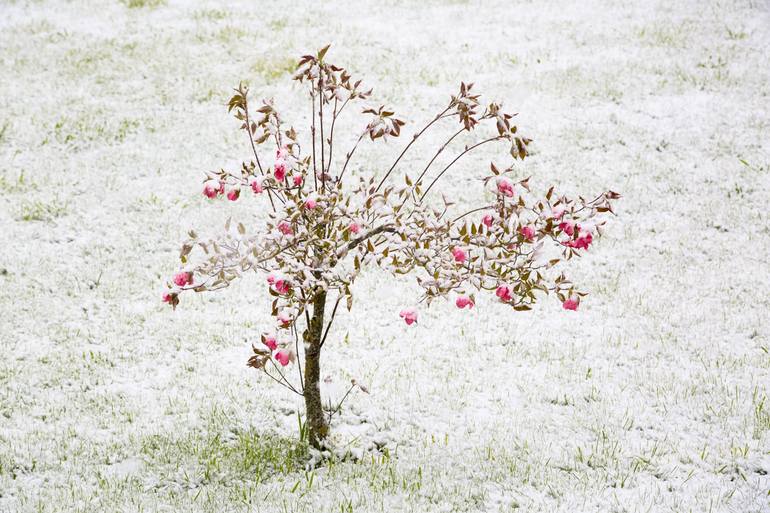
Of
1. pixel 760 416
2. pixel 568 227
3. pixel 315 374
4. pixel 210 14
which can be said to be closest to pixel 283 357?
pixel 315 374

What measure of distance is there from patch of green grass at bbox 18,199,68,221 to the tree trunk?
696 centimetres

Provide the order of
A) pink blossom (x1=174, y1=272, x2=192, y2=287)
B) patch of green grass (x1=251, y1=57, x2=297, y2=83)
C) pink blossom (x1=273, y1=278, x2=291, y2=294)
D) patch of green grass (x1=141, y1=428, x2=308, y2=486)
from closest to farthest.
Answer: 1. pink blossom (x1=174, y1=272, x2=192, y2=287)
2. pink blossom (x1=273, y1=278, x2=291, y2=294)
3. patch of green grass (x1=141, y1=428, x2=308, y2=486)
4. patch of green grass (x1=251, y1=57, x2=297, y2=83)

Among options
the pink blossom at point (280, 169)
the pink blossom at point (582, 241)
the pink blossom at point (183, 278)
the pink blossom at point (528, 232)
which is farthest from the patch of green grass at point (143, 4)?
the pink blossom at point (582, 241)

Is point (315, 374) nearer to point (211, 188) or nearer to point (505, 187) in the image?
point (211, 188)

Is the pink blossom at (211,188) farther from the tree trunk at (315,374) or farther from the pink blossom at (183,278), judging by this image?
the tree trunk at (315,374)

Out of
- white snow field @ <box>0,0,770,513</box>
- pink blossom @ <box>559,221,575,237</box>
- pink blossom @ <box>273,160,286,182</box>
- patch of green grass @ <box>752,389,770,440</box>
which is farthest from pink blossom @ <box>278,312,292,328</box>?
patch of green grass @ <box>752,389,770,440</box>

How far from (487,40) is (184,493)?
569 inches

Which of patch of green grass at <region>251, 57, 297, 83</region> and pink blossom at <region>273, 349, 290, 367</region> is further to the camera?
patch of green grass at <region>251, 57, 297, 83</region>

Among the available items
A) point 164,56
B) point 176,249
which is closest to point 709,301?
point 176,249

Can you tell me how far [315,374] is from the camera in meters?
5.54

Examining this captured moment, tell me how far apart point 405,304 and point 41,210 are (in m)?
6.33

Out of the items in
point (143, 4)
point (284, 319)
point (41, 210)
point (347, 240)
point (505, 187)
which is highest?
point (143, 4)

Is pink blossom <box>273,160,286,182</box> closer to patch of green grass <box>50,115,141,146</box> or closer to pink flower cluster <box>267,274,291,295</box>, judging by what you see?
pink flower cluster <box>267,274,291,295</box>

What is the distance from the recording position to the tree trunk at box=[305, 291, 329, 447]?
211 inches
